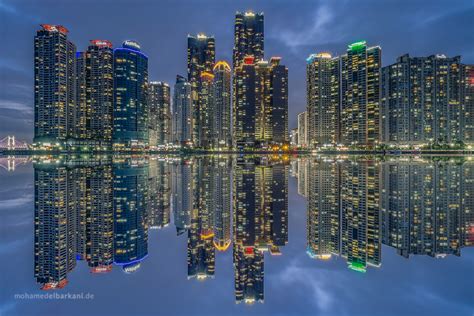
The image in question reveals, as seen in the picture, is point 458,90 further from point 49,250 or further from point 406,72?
point 49,250

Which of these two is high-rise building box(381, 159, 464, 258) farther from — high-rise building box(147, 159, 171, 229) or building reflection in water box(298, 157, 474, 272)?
high-rise building box(147, 159, 171, 229)

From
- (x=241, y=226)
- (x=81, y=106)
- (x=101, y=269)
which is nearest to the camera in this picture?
(x=101, y=269)

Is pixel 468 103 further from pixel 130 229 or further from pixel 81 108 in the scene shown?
pixel 81 108

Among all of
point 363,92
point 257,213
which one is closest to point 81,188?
point 257,213

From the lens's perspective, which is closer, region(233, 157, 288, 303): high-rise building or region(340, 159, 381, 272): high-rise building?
region(233, 157, 288, 303): high-rise building

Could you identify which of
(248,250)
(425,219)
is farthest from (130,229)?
(425,219)

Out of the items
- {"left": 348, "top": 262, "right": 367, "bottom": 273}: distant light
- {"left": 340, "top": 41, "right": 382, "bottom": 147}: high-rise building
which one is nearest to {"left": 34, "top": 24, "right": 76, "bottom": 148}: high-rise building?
{"left": 340, "top": 41, "right": 382, "bottom": 147}: high-rise building

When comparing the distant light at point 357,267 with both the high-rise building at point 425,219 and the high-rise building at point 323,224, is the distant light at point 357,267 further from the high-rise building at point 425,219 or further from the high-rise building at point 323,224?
the high-rise building at point 425,219
